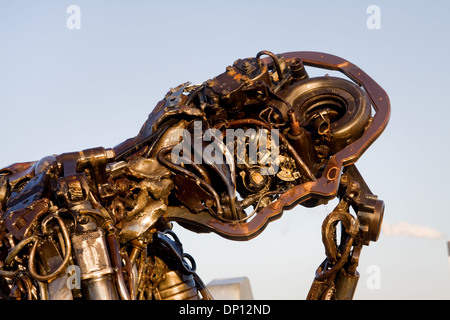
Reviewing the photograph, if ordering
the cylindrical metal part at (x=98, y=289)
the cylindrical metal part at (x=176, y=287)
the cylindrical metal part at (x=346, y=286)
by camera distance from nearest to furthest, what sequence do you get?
the cylindrical metal part at (x=98, y=289) → the cylindrical metal part at (x=346, y=286) → the cylindrical metal part at (x=176, y=287)

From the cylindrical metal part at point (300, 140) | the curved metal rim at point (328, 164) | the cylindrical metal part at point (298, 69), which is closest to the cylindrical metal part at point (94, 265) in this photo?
the curved metal rim at point (328, 164)

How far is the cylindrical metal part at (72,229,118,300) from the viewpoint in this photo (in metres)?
6.85

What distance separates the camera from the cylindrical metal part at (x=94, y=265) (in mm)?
6852

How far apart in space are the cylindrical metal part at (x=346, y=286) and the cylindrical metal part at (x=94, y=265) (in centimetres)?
247

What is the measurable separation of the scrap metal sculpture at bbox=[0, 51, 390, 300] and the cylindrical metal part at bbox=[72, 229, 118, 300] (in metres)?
0.01

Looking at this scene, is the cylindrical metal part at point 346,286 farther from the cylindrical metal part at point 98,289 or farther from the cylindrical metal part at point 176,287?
the cylindrical metal part at point 98,289

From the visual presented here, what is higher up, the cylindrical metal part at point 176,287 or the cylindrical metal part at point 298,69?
the cylindrical metal part at point 298,69

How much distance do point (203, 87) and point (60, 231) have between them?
7.86ft

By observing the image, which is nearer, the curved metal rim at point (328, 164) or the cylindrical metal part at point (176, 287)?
the curved metal rim at point (328, 164)

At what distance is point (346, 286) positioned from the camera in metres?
8.10
